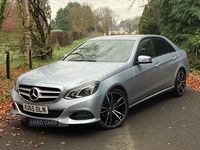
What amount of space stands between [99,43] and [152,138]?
2612mm

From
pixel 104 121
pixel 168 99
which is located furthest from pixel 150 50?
pixel 104 121

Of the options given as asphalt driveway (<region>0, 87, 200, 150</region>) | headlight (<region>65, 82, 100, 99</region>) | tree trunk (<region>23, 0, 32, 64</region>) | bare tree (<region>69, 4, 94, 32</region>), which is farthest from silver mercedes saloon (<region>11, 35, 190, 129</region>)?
bare tree (<region>69, 4, 94, 32</region>)

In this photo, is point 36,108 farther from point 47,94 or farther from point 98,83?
point 98,83

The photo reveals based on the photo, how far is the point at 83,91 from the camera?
3793mm

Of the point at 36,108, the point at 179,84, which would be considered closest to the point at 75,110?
the point at 36,108

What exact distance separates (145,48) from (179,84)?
1.78 metres

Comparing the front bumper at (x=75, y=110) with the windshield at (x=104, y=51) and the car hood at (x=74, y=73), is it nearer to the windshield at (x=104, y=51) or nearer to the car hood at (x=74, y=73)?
the car hood at (x=74, y=73)

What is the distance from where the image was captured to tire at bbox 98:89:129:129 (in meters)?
4.10

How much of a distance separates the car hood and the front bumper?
0.27 m

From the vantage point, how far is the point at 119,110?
442 centimetres

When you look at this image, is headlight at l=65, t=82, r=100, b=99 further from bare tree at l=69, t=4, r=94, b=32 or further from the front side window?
bare tree at l=69, t=4, r=94, b=32

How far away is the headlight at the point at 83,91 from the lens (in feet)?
12.3

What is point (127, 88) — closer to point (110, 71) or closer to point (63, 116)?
point (110, 71)

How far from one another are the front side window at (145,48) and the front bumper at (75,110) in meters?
1.72
